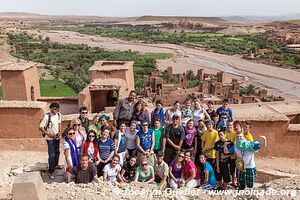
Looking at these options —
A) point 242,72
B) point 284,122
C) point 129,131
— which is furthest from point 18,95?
point 242,72

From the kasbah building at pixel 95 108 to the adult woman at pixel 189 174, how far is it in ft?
12.8

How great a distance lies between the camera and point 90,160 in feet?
24.1

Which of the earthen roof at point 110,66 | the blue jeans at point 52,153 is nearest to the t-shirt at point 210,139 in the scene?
the blue jeans at point 52,153

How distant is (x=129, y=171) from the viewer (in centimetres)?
768

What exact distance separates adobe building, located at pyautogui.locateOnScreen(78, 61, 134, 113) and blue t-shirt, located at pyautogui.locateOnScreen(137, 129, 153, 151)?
6.74 m

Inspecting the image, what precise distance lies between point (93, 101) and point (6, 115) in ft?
16.1

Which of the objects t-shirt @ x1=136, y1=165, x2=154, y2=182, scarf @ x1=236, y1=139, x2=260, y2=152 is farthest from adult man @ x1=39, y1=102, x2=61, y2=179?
scarf @ x1=236, y1=139, x2=260, y2=152

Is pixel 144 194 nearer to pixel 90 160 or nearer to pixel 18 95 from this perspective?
pixel 90 160

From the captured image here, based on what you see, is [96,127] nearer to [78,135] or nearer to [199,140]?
[78,135]

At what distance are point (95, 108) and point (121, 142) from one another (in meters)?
8.22

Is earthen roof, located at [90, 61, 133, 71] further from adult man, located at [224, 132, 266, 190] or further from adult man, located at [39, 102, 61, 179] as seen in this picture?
adult man, located at [224, 132, 266, 190]

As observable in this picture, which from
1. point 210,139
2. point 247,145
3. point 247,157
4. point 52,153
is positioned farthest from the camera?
point 52,153

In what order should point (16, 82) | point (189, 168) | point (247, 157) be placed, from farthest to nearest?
point (16, 82) → point (189, 168) → point (247, 157)

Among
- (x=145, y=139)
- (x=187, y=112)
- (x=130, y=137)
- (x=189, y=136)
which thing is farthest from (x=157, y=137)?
(x=187, y=112)
